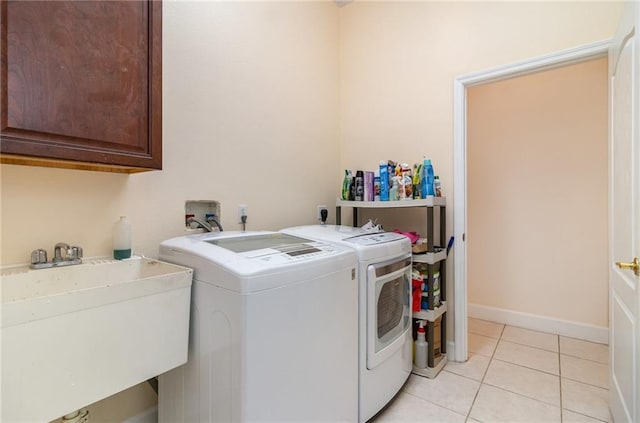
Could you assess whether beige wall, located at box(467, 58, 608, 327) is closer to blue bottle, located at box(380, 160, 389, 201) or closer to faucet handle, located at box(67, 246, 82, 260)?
blue bottle, located at box(380, 160, 389, 201)

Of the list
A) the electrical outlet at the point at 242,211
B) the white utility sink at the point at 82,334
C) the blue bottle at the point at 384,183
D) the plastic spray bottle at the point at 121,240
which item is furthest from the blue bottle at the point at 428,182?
the plastic spray bottle at the point at 121,240

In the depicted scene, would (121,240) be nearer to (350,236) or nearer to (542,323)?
(350,236)

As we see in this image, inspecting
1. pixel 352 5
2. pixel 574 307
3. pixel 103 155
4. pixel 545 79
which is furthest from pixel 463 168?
pixel 103 155

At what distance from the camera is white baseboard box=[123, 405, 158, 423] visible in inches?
60.3

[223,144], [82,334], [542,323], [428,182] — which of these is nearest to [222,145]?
[223,144]

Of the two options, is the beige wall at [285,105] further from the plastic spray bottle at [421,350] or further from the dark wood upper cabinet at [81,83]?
the plastic spray bottle at [421,350]

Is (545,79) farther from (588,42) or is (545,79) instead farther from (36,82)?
(36,82)

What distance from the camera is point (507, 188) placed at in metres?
3.03

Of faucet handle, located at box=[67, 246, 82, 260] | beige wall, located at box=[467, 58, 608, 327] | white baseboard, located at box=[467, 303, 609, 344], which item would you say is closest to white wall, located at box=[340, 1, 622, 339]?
beige wall, located at box=[467, 58, 608, 327]

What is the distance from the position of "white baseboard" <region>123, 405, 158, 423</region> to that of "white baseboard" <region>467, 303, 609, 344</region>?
2927mm

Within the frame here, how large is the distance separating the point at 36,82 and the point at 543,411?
8.89ft

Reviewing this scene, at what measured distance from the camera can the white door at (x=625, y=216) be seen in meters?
1.23

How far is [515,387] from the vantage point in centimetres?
194

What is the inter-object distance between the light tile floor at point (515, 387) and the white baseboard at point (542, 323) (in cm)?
9
